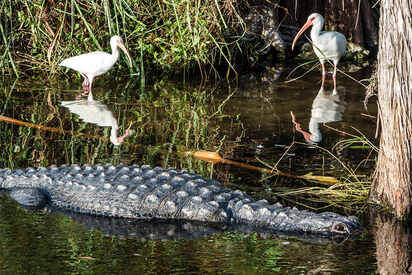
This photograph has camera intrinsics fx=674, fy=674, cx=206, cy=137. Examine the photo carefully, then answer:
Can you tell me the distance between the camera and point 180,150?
5.87 meters

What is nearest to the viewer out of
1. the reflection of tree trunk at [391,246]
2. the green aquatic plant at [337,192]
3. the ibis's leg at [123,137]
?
the reflection of tree trunk at [391,246]

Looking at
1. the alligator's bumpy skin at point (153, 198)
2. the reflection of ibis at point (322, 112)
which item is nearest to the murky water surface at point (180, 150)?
the reflection of ibis at point (322, 112)

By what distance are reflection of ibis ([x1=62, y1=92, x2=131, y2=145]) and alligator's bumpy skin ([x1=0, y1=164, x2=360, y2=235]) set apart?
1507 mm

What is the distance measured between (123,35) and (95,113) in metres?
2.40

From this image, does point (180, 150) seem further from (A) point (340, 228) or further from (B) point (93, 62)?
(B) point (93, 62)

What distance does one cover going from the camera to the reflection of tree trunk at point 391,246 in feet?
11.6

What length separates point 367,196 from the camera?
458cm

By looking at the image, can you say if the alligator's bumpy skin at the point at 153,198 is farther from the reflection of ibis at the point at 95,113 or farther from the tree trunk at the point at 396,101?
the reflection of ibis at the point at 95,113

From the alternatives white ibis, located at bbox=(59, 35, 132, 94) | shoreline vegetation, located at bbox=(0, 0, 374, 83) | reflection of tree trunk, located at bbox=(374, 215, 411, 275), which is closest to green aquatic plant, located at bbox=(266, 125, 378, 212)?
reflection of tree trunk, located at bbox=(374, 215, 411, 275)

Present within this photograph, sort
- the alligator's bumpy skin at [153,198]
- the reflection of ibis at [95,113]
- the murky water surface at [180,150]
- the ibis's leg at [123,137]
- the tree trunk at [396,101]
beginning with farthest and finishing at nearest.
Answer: the reflection of ibis at [95,113] → the ibis's leg at [123,137] → the alligator's bumpy skin at [153,198] → the tree trunk at [396,101] → the murky water surface at [180,150]

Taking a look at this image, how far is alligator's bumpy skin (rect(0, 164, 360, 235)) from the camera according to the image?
4.11 m

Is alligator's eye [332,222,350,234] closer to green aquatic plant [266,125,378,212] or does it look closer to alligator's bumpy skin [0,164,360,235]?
alligator's bumpy skin [0,164,360,235]

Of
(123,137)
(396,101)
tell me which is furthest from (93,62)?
(396,101)

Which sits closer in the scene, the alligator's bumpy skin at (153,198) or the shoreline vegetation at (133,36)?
the alligator's bumpy skin at (153,198)
